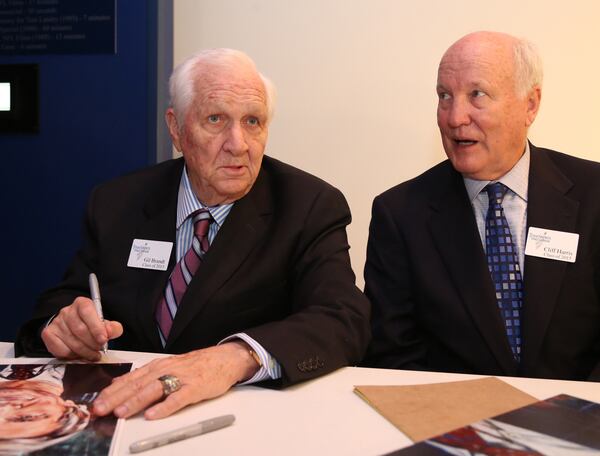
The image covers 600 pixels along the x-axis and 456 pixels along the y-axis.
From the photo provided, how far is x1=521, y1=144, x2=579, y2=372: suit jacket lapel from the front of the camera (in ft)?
6.68

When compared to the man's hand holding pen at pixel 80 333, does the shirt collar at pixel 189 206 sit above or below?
above

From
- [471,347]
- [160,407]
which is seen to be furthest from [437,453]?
[471,347]

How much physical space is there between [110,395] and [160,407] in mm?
108

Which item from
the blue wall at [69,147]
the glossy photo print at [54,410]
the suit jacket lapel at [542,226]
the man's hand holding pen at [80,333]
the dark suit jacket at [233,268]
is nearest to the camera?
the glossy photo print at [54,410]

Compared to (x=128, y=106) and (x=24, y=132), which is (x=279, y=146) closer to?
(x=128, y=106)

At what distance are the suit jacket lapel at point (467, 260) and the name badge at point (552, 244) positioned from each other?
171 millimetres

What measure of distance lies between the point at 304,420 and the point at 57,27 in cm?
266

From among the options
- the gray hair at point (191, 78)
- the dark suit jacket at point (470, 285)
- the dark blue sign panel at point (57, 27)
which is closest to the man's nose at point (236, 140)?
the gray hair at point (191, 78)

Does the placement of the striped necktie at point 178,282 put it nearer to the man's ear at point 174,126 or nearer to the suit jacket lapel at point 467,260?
the man's ear at point 174,126

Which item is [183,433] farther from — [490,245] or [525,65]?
[525,65]

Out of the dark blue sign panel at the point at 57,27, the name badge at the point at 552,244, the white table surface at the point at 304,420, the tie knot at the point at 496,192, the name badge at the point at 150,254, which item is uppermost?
the dark blue sign panel at the point at 57,27

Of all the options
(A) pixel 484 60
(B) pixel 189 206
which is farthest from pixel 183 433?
(A) pixel 484 60

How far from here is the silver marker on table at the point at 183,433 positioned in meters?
1.06

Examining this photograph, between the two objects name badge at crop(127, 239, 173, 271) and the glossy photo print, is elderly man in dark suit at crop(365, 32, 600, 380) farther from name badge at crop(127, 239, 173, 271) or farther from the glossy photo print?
the glossy photo print
